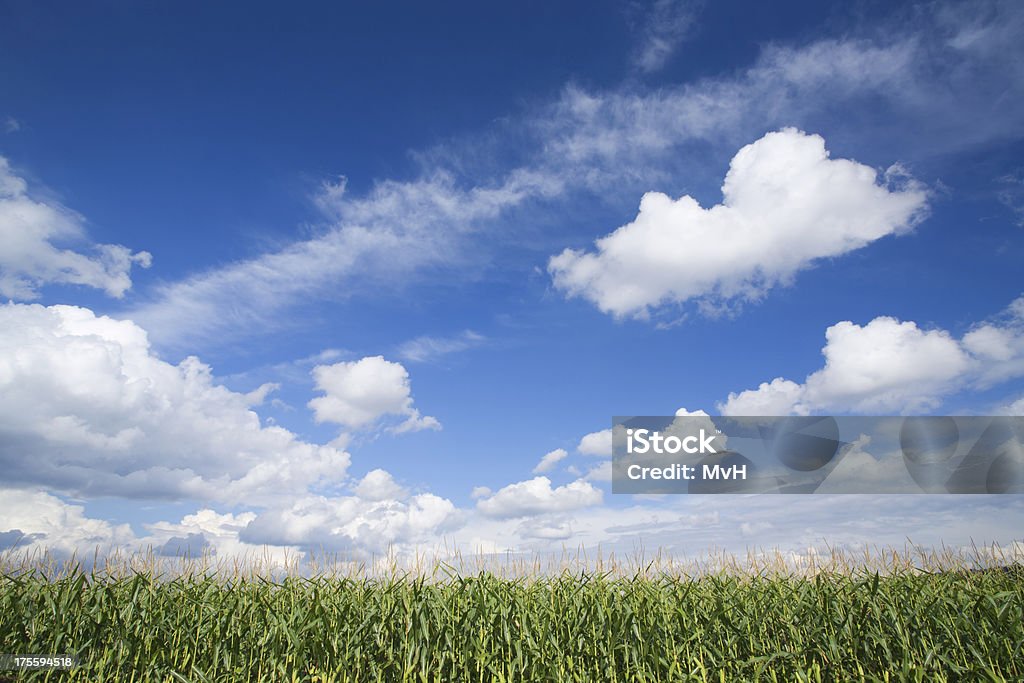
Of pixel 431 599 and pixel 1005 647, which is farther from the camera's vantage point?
pixel 431 599

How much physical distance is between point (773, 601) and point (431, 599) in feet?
14.3

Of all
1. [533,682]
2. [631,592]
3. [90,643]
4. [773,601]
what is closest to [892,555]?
[773,601]

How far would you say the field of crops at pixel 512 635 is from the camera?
725 centimetres

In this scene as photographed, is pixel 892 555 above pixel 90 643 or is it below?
above

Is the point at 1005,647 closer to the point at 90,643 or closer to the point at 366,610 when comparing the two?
the point at 366,610

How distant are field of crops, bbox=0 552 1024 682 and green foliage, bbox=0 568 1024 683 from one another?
22 mm

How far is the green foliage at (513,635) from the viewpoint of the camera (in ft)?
23.8

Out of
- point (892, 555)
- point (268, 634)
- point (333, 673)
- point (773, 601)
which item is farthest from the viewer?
point (892, 555)

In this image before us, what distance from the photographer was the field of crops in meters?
7.25

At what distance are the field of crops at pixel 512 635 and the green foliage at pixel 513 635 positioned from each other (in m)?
0.02

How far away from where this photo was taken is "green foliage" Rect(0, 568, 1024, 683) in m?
7.25

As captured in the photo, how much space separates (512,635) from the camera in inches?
317

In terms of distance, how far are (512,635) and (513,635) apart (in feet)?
0.05

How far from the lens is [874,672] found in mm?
7285
